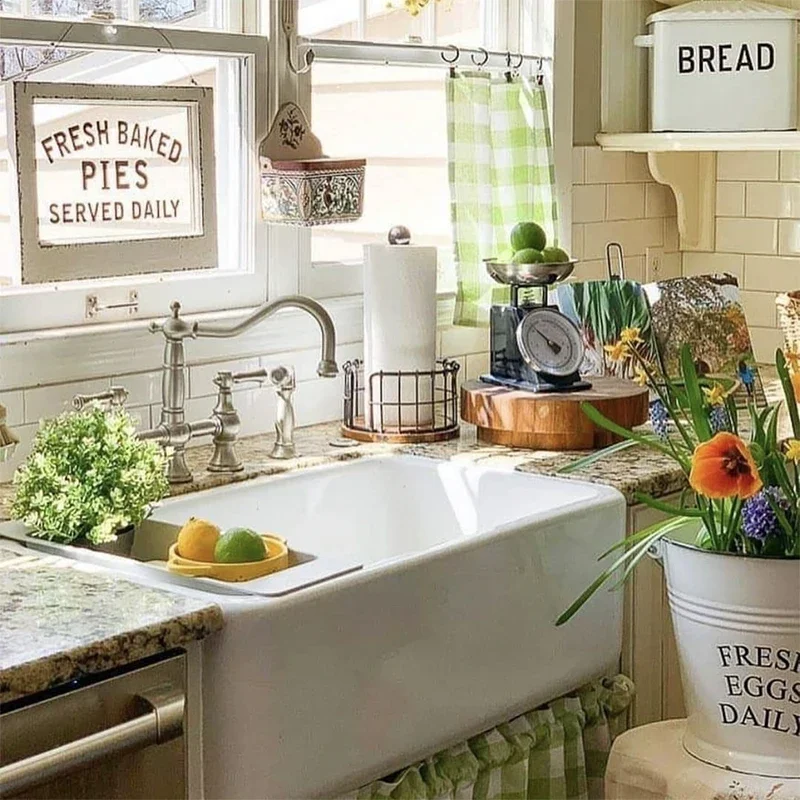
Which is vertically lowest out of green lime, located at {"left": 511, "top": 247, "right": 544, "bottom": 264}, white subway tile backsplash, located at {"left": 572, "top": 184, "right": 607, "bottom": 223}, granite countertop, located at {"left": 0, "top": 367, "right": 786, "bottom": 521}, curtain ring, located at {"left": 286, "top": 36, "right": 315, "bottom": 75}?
granite countertop, located at {"left": 0, "top": 367, "right": 786, "bottom": 521}

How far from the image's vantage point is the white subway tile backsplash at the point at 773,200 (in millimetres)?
3717

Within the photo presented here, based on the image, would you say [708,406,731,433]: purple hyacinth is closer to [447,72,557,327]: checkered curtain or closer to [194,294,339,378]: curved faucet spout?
[194,294,339,378]: curved faucet spout

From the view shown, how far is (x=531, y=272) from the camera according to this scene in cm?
295

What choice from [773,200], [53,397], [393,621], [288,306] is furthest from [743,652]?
[773,200]

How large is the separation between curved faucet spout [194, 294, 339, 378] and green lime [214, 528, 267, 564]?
514mm

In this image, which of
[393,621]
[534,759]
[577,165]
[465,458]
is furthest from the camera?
[577,165]

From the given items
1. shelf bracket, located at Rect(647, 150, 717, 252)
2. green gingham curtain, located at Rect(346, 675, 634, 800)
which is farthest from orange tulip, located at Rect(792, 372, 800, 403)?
shelf bracket, located at Rect(647, 150, 717, 252)

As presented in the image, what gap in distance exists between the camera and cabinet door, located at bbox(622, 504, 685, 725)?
2.62 metres

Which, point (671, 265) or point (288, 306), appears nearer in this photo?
point (288, 306)

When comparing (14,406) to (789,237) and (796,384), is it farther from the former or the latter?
(789,237)

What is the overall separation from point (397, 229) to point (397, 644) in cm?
112

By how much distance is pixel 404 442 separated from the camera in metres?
2.88

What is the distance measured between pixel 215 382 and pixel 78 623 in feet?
2.99

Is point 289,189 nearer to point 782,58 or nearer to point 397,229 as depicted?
point 397,229
